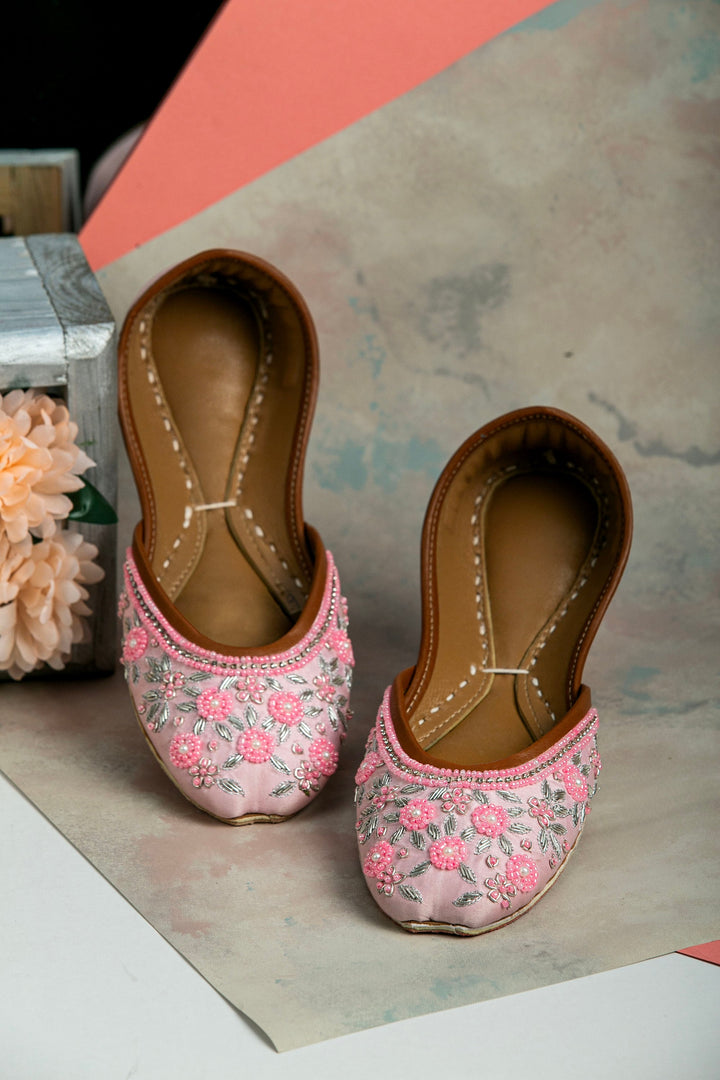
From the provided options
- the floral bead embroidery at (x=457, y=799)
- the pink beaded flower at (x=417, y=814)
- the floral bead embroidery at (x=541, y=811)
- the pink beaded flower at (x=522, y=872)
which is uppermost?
the floral bead embroidery at (x=457, y=799)

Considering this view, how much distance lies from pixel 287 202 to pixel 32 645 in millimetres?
704

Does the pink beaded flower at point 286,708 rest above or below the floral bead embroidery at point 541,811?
below

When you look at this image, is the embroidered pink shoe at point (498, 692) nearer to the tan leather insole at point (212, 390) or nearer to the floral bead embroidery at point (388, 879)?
the floral bead embroidery at point (388, 879)

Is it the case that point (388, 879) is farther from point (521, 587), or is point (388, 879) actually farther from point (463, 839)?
point (521, 587)

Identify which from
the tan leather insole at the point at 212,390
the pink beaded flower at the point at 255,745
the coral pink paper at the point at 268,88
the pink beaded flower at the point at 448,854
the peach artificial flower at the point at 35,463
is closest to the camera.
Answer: the pink beaded flower at the point at 448,854

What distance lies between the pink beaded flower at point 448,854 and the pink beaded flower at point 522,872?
0.12 feet

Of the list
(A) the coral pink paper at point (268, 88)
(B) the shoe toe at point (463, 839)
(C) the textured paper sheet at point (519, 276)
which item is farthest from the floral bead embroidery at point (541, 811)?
(A) the coral pink paper at point (268, 88)

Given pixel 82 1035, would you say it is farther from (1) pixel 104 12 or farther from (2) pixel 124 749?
(1) pixel 104 12

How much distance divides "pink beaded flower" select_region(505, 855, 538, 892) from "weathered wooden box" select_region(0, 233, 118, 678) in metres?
0.55

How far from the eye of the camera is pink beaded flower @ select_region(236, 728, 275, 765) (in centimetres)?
92

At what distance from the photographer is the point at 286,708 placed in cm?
94

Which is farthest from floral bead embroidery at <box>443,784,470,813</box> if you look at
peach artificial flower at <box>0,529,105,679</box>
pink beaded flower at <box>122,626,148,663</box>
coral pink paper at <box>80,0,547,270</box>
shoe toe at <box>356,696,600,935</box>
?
coral pink paper at <box>80,0,547,270</box>

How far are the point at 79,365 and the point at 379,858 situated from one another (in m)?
0.56

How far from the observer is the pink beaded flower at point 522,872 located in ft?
2.70
